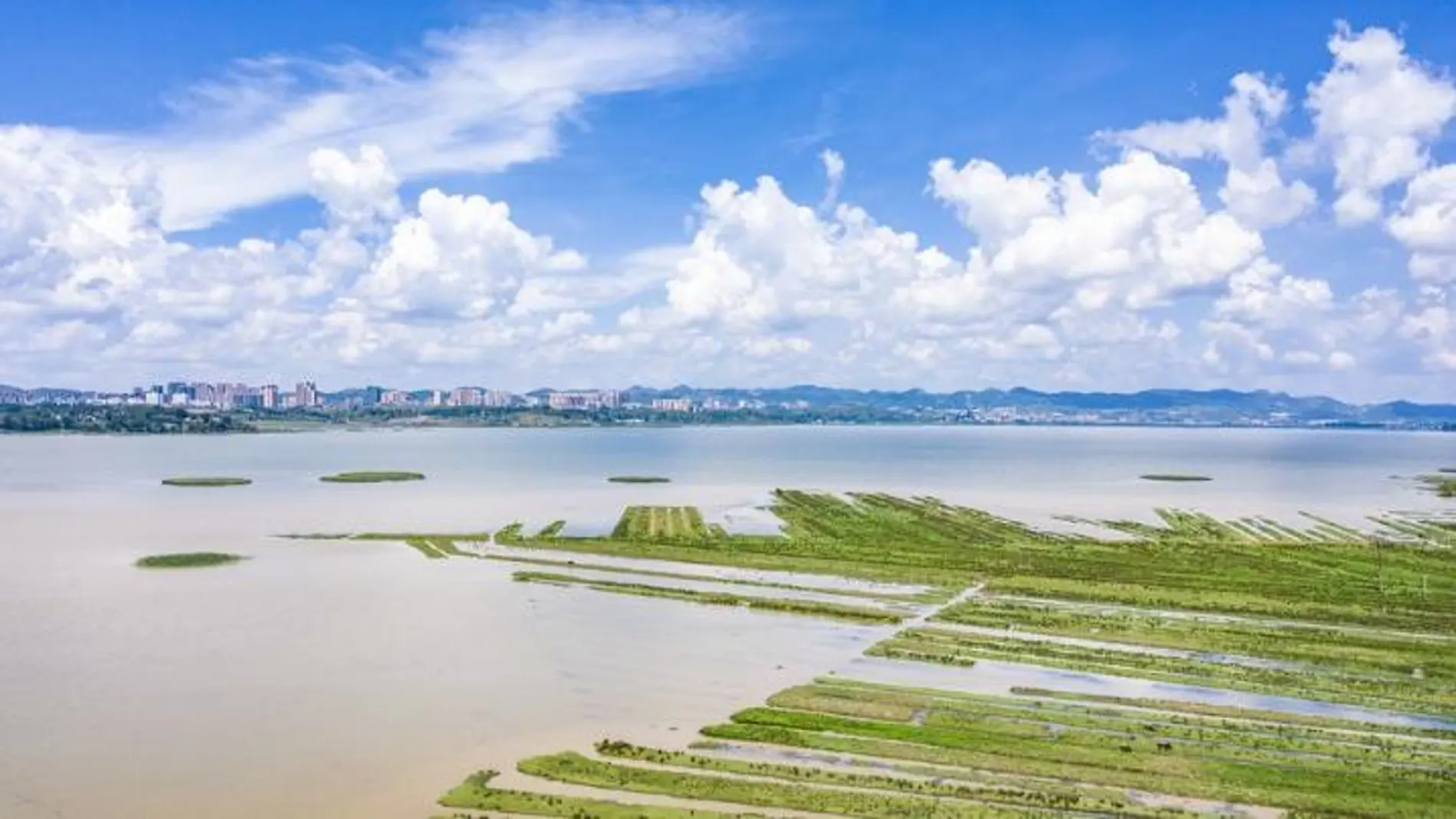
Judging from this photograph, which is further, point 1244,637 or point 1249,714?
point 1244,637

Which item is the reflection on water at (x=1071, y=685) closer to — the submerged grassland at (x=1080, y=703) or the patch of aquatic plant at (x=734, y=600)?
the submerged grassland at (x=1080, y=703)

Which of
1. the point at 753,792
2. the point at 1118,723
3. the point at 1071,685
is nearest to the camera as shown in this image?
the point at 753,792

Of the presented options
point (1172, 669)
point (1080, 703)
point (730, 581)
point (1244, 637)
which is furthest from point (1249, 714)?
point (730, 581)

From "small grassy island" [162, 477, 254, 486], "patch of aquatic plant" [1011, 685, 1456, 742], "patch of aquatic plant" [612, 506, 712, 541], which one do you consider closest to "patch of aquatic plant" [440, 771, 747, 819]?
"patch of aquatic plant" [1011, 685, 1456, 742]

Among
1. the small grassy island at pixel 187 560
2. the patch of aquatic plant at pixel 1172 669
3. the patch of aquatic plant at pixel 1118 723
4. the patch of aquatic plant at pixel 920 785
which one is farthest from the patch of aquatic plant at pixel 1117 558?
the patch of aquatic plant at pixel 920 785

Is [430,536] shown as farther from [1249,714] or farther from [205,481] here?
[205,481]

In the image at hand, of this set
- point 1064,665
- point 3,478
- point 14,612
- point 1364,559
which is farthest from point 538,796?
point 3,478
